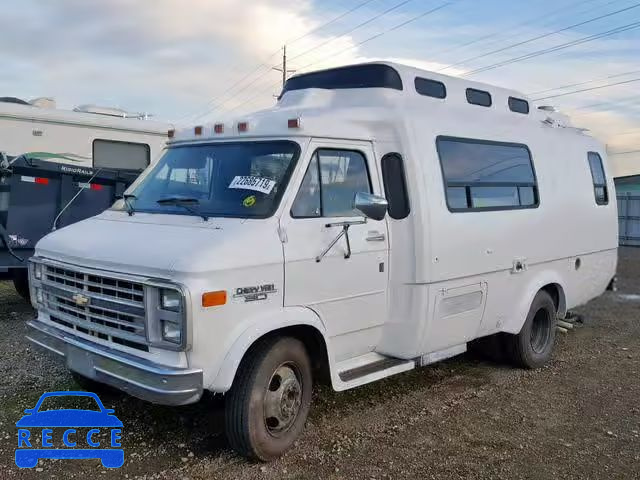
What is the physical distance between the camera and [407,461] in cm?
439

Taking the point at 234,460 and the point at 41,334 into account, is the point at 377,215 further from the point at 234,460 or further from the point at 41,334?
the point at 41,334

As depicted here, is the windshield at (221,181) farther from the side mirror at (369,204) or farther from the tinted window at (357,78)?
the tinted window at (357,78)

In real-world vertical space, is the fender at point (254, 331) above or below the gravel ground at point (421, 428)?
above

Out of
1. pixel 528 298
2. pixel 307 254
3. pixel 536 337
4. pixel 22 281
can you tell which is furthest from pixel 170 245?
pixel 22 281

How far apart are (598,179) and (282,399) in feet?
Result: 17.5

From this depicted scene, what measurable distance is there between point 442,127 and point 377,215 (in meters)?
1.43

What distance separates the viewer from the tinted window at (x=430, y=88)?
5.68 m

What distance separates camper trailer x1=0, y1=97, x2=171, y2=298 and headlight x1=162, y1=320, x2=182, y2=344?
12.4 ft

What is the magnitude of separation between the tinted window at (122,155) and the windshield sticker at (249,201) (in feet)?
22.2

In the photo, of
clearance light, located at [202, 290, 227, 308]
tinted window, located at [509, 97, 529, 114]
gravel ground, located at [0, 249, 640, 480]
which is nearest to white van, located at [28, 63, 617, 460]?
clearance light, located at [202, 290, 227, 308]

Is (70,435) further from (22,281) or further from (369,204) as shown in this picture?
(22,281)

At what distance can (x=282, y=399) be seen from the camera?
4.41 meters

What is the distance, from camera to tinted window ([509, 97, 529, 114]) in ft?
22.3

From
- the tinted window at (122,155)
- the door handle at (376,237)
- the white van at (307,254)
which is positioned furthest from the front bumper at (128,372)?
the tinted window at (122,155)
